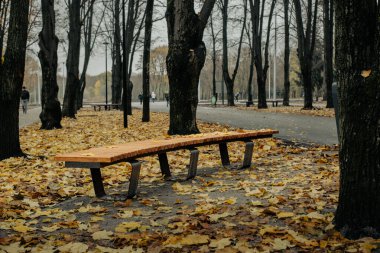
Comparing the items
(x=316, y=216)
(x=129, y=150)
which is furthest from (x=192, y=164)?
(x=316, y=216)

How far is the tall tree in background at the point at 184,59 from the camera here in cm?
1228

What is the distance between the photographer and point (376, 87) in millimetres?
4211

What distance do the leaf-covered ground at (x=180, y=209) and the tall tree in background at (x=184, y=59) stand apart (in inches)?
126

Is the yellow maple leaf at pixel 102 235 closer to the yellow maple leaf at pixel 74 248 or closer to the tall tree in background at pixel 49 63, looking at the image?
the yellow maple leaf at pixel 74 248

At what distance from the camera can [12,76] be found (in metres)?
9.70

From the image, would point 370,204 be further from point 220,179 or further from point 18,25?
point 18,25

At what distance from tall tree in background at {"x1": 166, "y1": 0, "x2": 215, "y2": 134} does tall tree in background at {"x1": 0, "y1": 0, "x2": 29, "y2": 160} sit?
12.6ft

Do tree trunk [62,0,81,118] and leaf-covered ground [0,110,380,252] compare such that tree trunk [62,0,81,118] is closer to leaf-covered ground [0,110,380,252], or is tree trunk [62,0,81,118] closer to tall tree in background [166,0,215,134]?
tall tree in background [166,0,215,134]

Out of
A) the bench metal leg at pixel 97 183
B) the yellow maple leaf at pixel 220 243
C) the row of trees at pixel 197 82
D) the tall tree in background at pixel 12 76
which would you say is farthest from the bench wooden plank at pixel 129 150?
the tall tree in background at pixel 12 76

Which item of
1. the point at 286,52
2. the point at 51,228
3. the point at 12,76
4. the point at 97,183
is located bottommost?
the point at 51,228

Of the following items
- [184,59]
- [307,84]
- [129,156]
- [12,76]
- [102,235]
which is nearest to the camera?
[102,235]

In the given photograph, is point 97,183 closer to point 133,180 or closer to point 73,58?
point 133,180

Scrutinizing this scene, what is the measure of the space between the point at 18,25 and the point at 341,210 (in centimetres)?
747

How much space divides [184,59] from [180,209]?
23.7 ft
